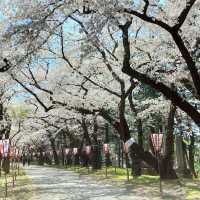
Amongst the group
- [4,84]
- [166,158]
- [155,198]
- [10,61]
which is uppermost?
[4,84]

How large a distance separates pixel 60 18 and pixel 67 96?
1705 cm

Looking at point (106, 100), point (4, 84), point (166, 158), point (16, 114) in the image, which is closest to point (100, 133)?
point (16, 114)

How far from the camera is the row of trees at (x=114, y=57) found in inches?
554

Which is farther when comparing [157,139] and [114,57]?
[114,57]

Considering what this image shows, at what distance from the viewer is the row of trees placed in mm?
14070

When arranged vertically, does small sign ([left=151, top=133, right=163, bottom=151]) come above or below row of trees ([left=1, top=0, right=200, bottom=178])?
below

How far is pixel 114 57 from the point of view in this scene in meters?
26.4

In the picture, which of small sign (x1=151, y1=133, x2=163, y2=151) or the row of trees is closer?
the row of trees

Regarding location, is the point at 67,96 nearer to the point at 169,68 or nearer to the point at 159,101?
the point at 159,101

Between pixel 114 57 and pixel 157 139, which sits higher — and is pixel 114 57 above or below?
above

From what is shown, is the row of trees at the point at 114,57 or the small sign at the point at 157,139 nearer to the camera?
the row of trees at the point at 114,57

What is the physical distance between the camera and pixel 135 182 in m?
25.9

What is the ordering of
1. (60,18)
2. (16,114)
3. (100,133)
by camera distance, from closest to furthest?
1. (60,18)
2. (16,114)
3. (100,133)

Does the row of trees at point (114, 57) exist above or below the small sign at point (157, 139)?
above
